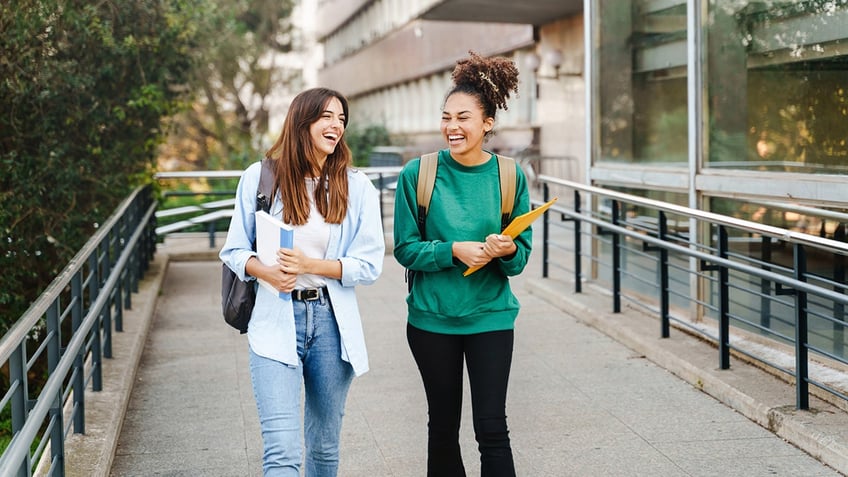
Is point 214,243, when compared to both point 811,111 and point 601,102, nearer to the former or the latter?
point 601,102

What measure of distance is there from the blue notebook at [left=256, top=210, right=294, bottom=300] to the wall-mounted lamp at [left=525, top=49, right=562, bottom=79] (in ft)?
59.0

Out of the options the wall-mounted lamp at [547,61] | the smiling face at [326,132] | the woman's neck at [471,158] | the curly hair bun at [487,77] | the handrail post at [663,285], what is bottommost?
the handrail post at [663,285]

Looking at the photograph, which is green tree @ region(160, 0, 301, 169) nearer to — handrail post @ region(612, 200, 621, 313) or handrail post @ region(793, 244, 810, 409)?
handrail post @ region(612, 200, 621, 313)

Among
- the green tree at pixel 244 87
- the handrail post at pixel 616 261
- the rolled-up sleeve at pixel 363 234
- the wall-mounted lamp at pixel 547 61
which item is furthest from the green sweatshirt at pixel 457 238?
the green tree at pixel 244 87

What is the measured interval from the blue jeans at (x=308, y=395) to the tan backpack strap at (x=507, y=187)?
75 cm

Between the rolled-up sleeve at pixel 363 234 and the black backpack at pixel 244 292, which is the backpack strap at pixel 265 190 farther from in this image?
the rolled-up sleeve at pixel 363 234

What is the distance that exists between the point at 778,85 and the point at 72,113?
21.1ft

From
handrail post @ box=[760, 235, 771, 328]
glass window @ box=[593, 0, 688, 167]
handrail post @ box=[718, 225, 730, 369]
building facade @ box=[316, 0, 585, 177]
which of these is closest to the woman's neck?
handrail post @ box=[718, 225, 730, 369]

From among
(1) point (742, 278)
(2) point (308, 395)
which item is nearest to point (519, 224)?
(2) point (308, 395)

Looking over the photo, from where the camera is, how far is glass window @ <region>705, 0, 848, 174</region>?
669 cm

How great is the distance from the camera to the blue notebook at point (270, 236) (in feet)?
12.1

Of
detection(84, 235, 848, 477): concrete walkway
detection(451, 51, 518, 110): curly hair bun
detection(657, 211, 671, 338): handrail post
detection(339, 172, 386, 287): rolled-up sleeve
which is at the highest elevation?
detection(451, 51, 518, 110): curly hair bun

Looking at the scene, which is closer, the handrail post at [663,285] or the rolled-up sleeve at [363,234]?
the rolled-up sleeve at [363,234]

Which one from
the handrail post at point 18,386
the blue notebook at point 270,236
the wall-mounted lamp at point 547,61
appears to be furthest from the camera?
the wall-mounted lamp at point 547,61
